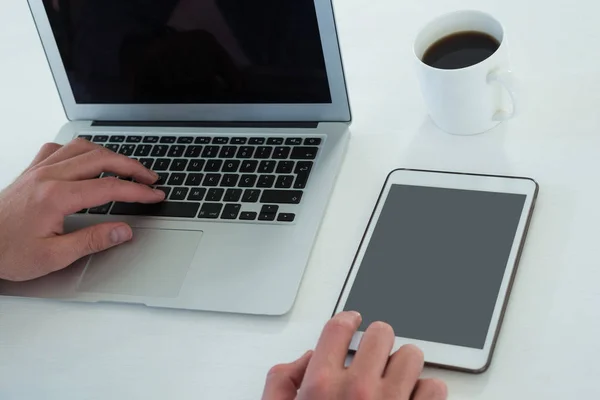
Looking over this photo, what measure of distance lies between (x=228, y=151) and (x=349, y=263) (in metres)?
0.22

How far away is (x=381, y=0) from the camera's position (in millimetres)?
1043

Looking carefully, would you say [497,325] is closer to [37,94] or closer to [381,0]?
[381,0]

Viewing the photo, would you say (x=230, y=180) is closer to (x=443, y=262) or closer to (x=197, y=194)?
(x=197, y=194)

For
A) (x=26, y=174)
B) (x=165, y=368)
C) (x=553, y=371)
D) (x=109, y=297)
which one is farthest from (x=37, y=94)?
(x=553, y=371)

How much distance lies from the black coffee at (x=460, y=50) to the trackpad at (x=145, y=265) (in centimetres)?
31

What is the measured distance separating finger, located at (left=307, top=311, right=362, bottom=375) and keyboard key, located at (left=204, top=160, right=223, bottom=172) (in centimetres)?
28

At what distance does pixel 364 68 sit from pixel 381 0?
0.14m

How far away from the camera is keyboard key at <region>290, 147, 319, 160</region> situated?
834 mm

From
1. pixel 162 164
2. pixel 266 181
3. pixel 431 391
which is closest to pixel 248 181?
pixel 266 181

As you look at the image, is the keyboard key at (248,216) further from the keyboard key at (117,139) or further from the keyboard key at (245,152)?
the keyboard key at (117,139)

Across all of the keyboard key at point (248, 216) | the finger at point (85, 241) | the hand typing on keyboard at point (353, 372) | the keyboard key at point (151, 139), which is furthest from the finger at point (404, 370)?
the keyboard key at point (151, 139)

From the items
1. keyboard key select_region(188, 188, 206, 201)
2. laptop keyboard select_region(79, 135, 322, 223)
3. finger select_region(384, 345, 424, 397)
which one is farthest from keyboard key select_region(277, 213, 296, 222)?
finger select_region(384, 345, 424, 397)

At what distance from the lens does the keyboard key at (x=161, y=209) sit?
2.70 feet

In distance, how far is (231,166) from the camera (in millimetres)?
849
